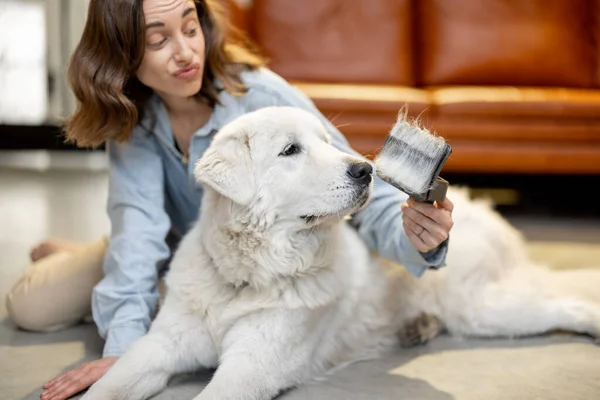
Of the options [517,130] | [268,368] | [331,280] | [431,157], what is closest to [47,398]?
[268,368]

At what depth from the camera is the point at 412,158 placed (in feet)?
5.72

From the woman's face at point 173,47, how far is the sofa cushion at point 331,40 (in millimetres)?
2505

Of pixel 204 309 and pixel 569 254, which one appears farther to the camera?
pixel 569 254

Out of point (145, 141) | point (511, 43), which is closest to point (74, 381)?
point (145, 141)

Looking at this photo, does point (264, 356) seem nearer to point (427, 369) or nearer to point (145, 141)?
point (427, 369)

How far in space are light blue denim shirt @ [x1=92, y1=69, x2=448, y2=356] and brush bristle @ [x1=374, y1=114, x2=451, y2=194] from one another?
447 millimetres

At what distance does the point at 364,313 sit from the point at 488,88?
2.67 m

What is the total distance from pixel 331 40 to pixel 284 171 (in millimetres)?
3146

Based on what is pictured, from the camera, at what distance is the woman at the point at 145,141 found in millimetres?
2229

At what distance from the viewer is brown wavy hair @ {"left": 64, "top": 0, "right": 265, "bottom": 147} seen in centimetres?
224

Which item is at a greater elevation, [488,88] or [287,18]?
[287,18]

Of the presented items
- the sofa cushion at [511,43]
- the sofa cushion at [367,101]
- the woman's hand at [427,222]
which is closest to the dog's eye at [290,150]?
the woman's hand at [427,222]

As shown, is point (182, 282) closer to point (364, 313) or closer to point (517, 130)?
point (364, 313)

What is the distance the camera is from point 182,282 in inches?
83.0
